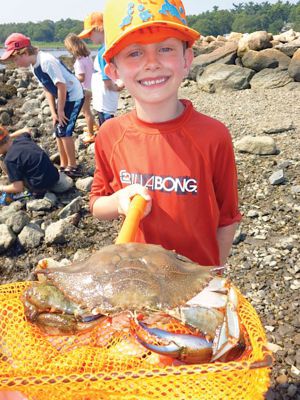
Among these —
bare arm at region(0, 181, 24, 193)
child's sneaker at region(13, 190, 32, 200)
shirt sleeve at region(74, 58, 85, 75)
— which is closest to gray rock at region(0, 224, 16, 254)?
bare arm at region(0, 181, 24, 193)

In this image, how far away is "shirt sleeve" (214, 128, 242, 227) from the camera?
2.34 meters

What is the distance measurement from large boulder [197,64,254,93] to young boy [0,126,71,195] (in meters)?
9.10

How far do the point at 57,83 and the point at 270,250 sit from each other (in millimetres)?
4062

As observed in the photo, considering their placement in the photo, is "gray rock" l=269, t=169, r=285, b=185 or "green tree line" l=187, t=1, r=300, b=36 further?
"green tree line" l=187, t=1, r=300, b=36

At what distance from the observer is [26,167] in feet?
21.2

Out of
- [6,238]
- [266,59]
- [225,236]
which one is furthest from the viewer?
[266,59]

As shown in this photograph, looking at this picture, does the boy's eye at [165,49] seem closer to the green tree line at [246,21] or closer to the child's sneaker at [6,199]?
the child's sneaker at [6,199]

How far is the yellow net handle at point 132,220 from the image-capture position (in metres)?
1.90

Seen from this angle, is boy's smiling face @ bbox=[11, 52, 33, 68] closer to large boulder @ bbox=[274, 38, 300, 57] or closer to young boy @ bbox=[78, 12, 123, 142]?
young boy @ bbox=[78, 12, 123, 142]

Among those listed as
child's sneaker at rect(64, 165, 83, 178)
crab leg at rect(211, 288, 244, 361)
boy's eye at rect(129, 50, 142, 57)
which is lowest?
child's sneaker at rect(64, 165, 83, 178)

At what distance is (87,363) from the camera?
173cm

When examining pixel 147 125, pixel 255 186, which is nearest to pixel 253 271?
pixel 255 186

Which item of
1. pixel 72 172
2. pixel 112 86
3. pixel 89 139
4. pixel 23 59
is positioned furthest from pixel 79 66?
pixel 72 172

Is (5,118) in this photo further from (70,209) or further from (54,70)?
(70,209)
